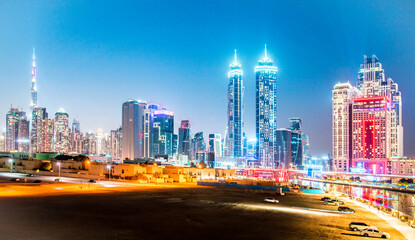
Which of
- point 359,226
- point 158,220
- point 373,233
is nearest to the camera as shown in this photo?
point 373,233

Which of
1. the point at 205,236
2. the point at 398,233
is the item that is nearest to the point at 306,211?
the point at 398,233

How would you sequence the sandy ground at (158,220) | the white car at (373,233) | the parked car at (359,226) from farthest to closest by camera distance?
the parked car at (359,226) < the white car at (373,233) < the sandy ground at (158,220)

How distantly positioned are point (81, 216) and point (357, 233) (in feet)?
78.7

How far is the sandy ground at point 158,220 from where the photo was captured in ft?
88.6

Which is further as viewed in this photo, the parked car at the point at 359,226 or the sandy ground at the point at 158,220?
the parked car at the point at 359,226

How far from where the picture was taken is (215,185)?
3174 inches

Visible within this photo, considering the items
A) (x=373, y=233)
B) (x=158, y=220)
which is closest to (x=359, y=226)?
(x=373, y=233)

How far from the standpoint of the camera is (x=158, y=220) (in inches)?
1297

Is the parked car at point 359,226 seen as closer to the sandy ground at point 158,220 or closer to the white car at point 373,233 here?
the white car at point 373,233

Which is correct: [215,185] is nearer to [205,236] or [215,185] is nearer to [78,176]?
[78,176]

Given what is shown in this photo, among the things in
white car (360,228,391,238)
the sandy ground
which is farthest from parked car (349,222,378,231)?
the sandy ground

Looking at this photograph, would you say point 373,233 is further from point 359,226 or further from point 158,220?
point 158,220

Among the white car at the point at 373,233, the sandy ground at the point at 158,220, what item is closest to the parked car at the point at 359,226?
the white car at the point at 373,233

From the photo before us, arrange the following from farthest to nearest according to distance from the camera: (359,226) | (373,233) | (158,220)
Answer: (158,220)
(359,226)
(373,233)
